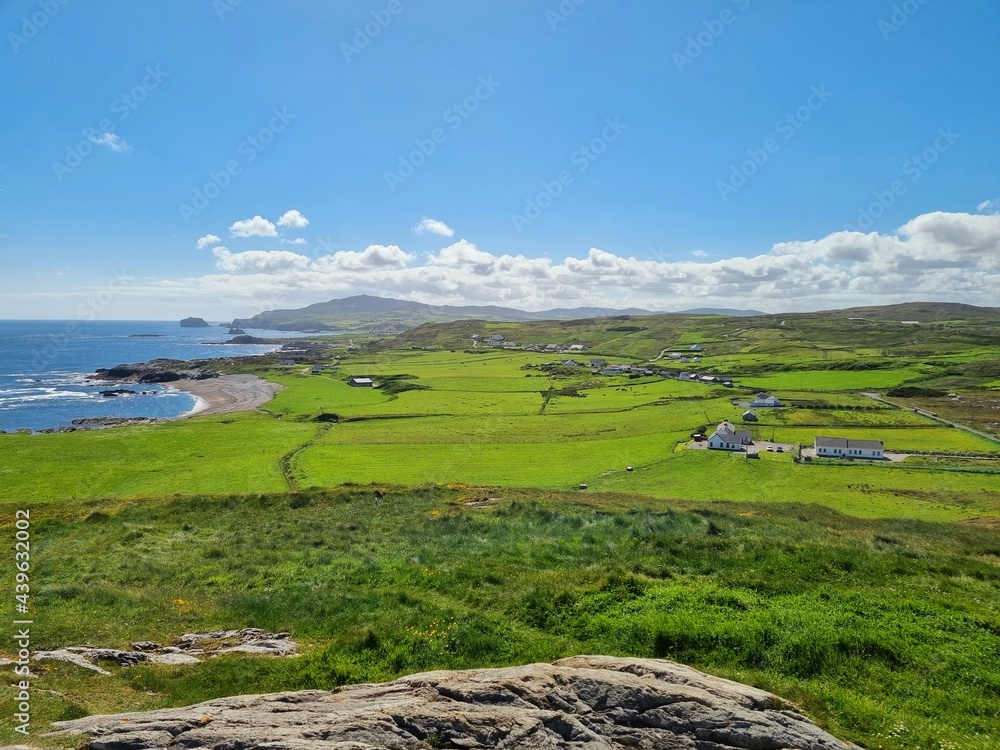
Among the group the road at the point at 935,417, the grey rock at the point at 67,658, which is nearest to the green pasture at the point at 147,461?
the grey rock at the point at 67,658

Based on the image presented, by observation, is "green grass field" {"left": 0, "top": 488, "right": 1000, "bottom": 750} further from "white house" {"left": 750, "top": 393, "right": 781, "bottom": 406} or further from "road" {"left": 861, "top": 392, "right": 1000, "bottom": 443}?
"white house" {"left": 750, "top": 393, "right": 781, "bottom": 406}

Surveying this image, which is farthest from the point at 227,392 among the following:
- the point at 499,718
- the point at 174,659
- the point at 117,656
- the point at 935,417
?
the point at 935,417

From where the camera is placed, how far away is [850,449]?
63.6 meters

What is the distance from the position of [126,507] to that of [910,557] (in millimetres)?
44258

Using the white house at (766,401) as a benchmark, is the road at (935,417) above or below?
below

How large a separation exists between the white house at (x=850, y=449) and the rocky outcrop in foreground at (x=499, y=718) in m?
66.1

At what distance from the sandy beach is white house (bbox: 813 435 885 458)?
9871 centimetres

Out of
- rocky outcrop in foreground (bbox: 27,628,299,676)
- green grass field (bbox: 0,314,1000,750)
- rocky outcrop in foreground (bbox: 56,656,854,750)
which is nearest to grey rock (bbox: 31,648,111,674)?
rocky outcrop in foreground (bbox: 27,628,299,676)

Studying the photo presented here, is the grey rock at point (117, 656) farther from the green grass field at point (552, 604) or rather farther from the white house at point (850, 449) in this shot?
the white house at point (850, 449)

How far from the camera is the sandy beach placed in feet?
348

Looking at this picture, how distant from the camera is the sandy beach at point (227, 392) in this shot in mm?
106106

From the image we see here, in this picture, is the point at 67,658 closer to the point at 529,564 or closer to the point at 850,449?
the point at 529,564

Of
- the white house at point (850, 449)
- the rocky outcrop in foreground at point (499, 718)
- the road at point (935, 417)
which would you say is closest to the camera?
the rocky outcrop in foreground at point (499, 718)

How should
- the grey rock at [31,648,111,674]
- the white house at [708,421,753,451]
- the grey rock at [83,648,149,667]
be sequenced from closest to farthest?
the grey rock at [31,648,111,674]
the grey rock at [83,648,149,667]
the white house at [708,421,753,451]
